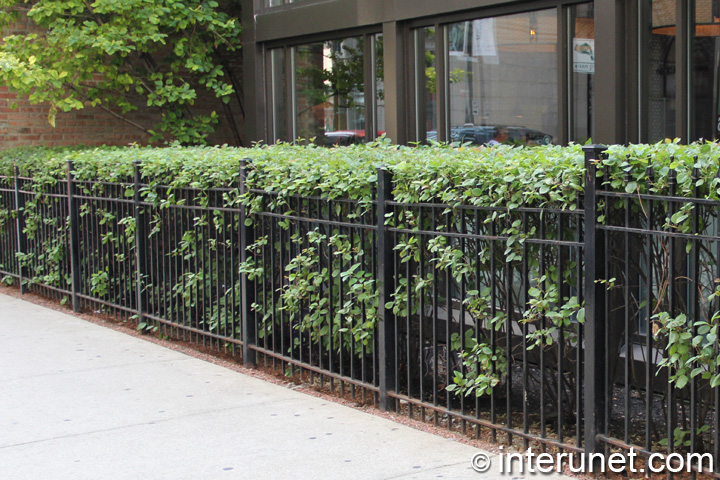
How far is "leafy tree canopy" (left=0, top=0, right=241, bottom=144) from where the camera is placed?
12.6m

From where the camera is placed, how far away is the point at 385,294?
216 inches

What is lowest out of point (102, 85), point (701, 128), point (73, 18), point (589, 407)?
point (589, 407)

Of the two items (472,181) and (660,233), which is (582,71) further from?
(660,233)

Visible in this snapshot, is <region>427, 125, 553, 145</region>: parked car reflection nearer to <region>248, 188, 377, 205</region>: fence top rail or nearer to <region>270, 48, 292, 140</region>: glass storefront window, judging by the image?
<region>248, 188, 377, 205</region>: fence top rail

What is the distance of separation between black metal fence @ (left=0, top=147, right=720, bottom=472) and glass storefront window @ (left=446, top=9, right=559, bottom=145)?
2870mm

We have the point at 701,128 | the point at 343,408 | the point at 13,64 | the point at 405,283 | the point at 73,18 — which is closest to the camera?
the point at 405,283

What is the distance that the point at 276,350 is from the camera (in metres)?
6.76

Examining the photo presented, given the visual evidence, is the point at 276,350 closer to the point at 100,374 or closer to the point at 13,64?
the point at 100,374

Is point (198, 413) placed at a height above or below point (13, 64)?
below

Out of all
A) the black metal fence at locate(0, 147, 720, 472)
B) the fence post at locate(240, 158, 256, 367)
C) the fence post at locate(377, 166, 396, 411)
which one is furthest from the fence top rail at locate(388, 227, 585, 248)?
the fence post at locate(240, 158, 256, 367)

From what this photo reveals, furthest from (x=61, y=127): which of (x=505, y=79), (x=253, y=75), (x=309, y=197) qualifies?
(x=309, y=197)

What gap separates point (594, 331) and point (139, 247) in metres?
5.14

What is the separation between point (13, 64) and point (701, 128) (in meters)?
8.82

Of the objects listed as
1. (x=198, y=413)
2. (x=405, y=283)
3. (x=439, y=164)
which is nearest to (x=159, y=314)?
(x=198, y=413)
